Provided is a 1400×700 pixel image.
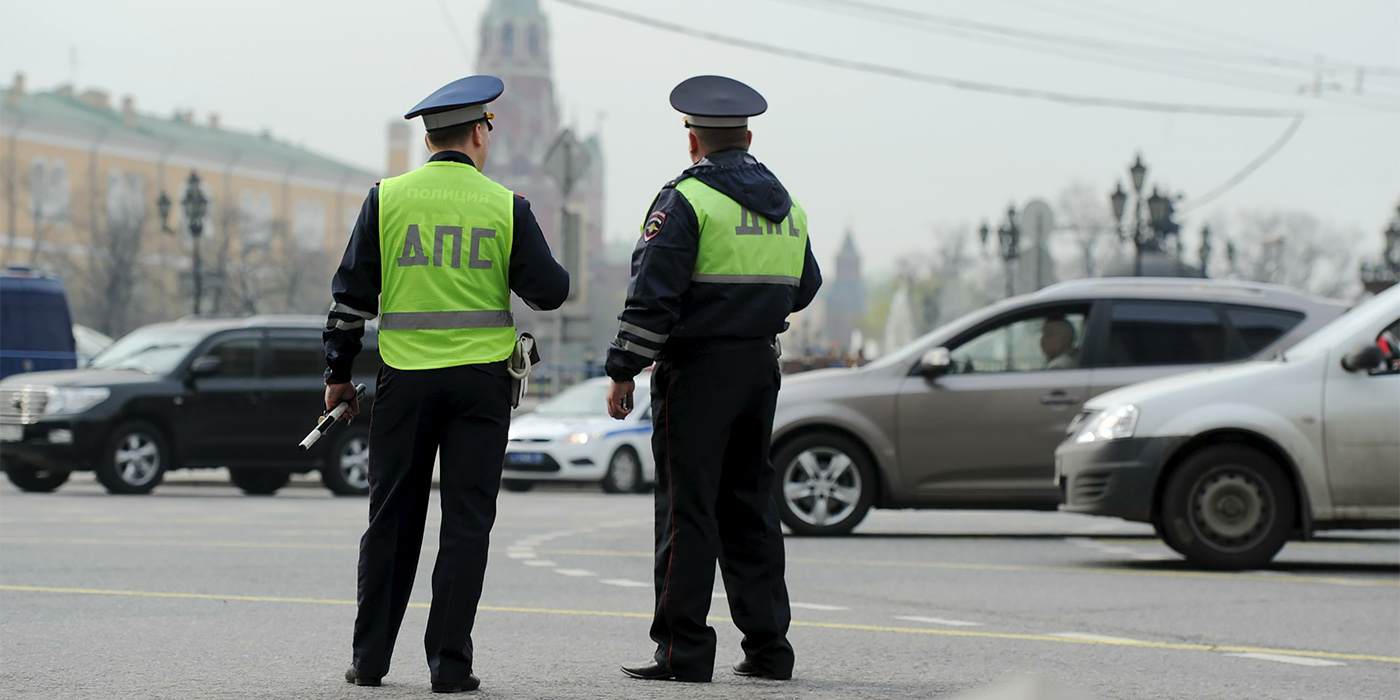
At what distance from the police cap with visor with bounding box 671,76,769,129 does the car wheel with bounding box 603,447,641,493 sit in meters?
15.3

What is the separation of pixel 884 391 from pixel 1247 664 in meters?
6.38

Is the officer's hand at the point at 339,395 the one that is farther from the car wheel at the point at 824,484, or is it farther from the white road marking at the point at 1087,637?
the car wheel at the point at 824,484

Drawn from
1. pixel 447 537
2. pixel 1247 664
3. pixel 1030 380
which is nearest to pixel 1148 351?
pixel 1030 380

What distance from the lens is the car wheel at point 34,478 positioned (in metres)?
19.5

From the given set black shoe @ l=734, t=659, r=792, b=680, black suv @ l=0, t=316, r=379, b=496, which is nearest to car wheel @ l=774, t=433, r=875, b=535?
black suv @ l=0, t=316, r=379, b=496

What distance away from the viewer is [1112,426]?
1146 cm

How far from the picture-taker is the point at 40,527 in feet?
44.4

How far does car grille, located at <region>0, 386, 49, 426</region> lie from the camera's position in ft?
61.3

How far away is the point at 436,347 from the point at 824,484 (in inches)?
308

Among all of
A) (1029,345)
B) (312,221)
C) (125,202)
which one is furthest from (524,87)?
(1029,345)

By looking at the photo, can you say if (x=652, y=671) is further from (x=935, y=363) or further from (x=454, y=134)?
(x=935, y=363)

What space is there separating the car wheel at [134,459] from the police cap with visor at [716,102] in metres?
13.9

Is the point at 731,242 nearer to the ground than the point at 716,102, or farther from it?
nearer to the ground

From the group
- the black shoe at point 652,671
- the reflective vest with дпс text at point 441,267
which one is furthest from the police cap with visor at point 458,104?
the black shoe at point 652,671
